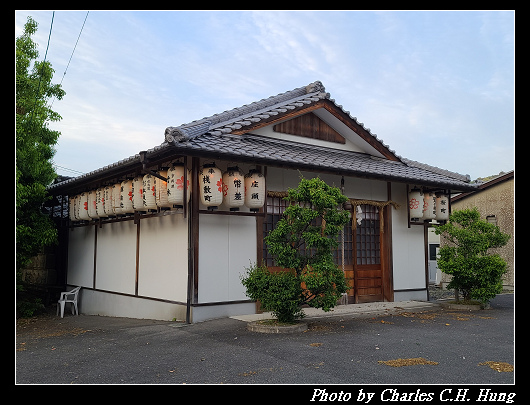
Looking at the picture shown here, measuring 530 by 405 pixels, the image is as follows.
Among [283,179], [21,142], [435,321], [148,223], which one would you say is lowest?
[435,321]

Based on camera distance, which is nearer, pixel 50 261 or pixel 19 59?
pixel 19 59

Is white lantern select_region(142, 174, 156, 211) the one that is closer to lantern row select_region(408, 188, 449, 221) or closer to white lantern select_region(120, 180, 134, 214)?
white lantern select_region(120, 180, 134, 214)

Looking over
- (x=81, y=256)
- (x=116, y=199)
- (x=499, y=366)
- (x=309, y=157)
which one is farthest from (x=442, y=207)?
(x=81, y=256)

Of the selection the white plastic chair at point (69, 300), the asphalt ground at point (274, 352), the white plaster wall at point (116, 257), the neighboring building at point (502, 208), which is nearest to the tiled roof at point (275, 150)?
the white plaster wall at point (116, 257)

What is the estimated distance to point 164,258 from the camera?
1077 cm

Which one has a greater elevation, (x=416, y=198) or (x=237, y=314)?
(x=416, y=198)

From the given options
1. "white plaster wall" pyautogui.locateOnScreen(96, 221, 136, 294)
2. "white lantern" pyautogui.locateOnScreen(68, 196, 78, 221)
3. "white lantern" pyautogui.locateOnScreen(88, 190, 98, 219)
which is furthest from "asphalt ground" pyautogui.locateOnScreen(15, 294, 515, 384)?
"white lantern" pyautogui.locateOnScreen(68, 196, 78, 221)

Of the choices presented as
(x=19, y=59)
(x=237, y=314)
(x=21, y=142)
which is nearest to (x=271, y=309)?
(x=237, y=314)

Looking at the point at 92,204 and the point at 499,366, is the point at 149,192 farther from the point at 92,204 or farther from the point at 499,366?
the point at 499,366

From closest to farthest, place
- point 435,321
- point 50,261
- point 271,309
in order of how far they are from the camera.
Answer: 1. point 271,309
2. point 435,321
3. point 50,261

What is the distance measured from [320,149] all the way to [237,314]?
206 inches

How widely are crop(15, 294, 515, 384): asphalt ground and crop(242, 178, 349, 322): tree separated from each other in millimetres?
619

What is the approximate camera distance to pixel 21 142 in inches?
449

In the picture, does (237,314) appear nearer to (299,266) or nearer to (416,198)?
(299,266)
